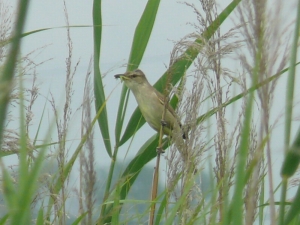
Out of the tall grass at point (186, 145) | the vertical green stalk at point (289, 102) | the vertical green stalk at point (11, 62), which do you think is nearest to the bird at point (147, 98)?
the tall grass at point (186, 145)

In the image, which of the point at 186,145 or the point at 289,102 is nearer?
the point at 289,102

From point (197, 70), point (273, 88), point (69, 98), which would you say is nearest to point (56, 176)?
point (69, 98)

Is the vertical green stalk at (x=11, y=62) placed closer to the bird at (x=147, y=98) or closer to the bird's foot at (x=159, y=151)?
the bird's foot at (x=159, y=151)

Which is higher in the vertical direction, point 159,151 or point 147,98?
point 147,98

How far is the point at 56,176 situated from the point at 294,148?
96cm

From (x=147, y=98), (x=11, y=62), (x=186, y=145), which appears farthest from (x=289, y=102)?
(x=147, y=98)

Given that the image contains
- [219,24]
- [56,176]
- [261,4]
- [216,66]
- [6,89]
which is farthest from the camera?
[219,24]

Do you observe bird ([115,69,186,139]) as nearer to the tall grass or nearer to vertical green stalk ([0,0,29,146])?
the tall grass

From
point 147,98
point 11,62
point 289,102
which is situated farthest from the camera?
point 147,98

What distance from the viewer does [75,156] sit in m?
1.52

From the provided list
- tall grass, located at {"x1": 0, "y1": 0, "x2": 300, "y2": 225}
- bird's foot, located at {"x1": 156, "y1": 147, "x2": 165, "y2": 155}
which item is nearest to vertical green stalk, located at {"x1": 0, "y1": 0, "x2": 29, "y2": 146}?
tall grass, located at {"x1": 0, "y1": 0, "x2": 300, "y2": 225}

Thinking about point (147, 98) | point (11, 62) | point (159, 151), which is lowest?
point (11, 62)

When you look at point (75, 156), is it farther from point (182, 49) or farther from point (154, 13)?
point (154, 13)

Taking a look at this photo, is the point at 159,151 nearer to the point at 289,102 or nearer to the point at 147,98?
the point at 289,102
